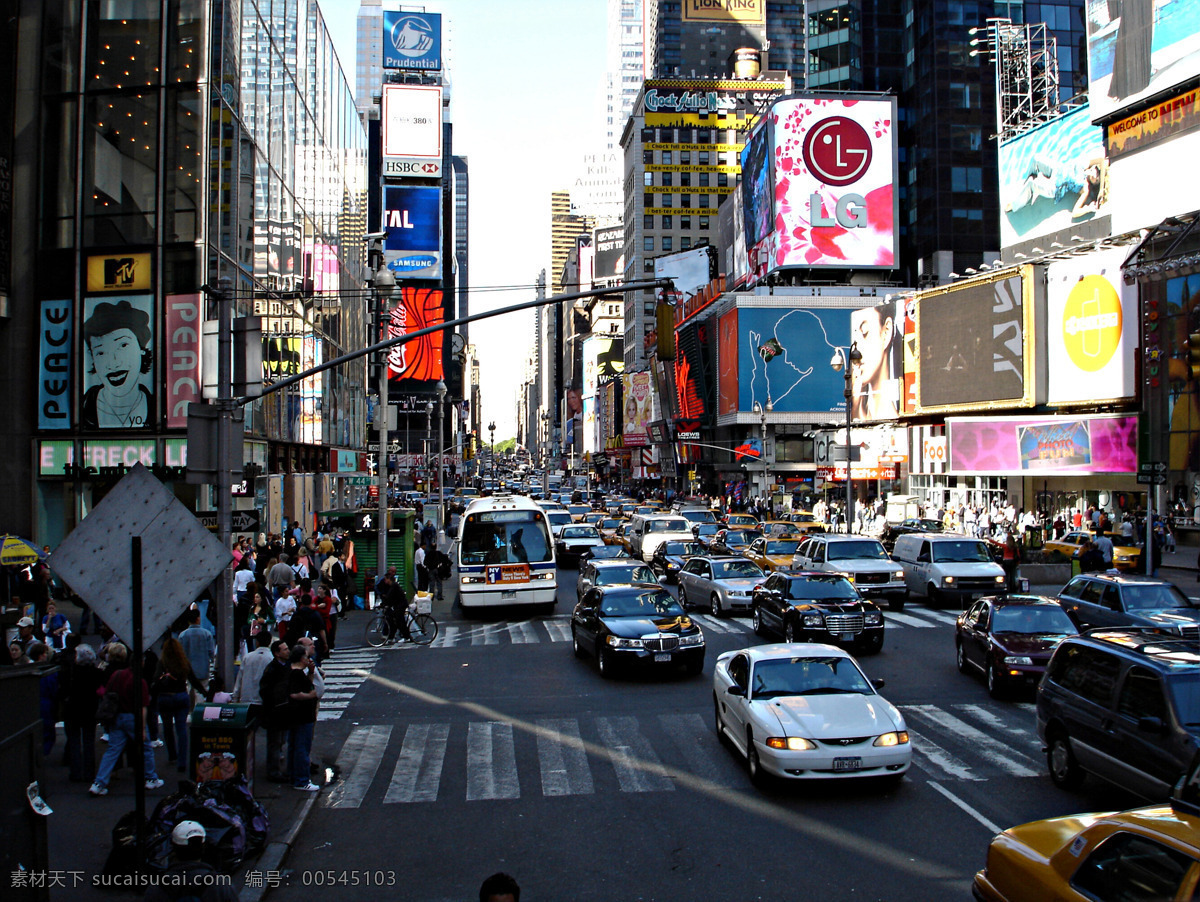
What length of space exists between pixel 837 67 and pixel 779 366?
33994 millimetres

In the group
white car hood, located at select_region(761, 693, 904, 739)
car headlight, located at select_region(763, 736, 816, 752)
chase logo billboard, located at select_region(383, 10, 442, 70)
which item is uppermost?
chase logo billboard, located at select_region(383, 10, 442, 70)

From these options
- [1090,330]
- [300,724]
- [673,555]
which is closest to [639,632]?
[300,724]

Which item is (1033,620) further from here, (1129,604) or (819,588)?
(819,588)

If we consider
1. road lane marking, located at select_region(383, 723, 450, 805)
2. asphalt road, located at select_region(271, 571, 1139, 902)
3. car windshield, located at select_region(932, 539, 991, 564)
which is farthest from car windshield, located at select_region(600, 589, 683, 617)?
car windshield, located at select_region(932, 539, 991, 564)

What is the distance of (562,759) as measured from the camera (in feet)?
38.5

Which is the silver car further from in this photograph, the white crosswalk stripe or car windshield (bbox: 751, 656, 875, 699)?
car windshield (bbox: 751, 656, 875, 699)

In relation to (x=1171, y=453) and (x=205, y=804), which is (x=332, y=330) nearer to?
(x=1171, y=453)

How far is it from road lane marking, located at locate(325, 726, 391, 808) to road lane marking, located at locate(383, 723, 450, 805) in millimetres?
274

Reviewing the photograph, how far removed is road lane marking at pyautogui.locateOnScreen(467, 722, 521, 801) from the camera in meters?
10.6

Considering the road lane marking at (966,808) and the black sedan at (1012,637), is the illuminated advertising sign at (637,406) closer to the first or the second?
the black sedan at (1012,637)

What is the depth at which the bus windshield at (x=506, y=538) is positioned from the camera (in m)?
24.8

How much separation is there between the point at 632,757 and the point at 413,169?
100m

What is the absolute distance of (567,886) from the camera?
26.0ft

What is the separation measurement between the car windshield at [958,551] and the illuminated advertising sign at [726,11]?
16742 cm
